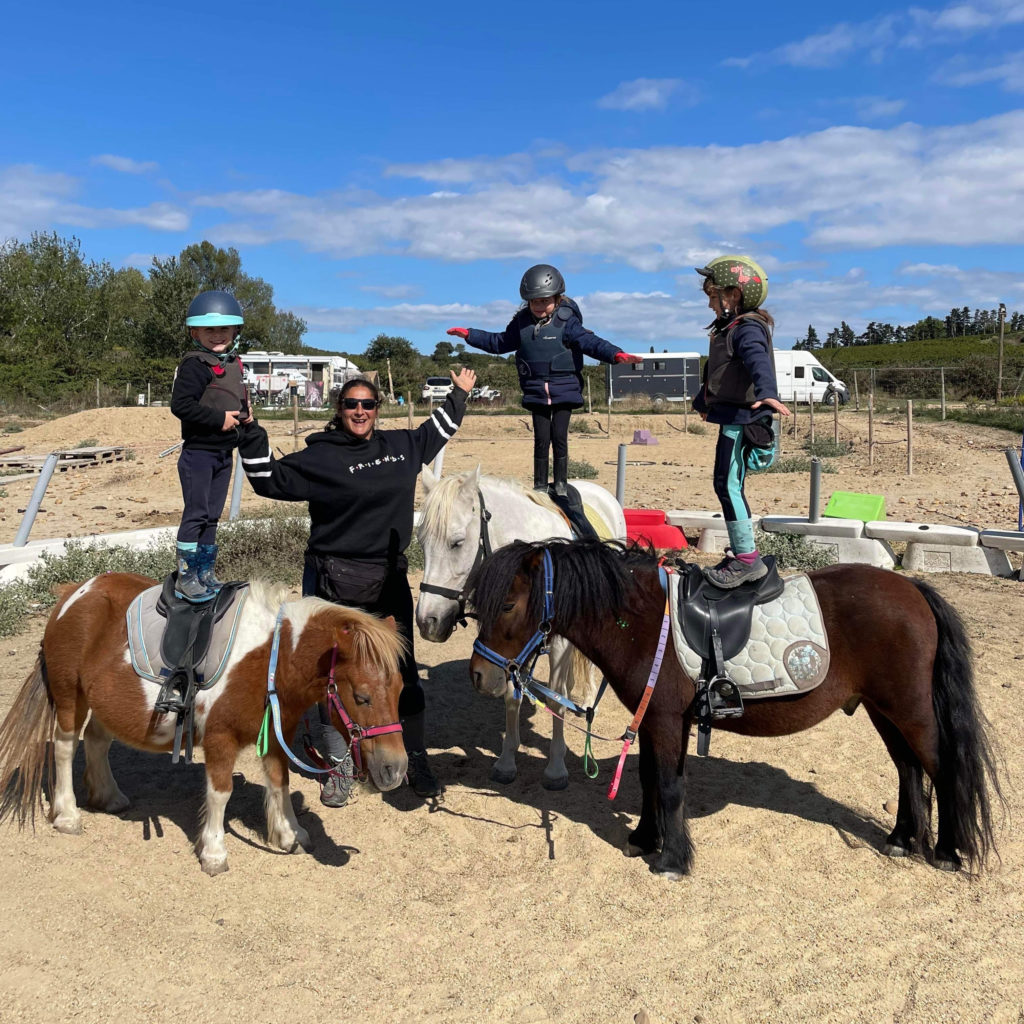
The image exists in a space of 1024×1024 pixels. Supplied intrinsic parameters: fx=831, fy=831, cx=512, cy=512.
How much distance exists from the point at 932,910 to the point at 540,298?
4.18 metres

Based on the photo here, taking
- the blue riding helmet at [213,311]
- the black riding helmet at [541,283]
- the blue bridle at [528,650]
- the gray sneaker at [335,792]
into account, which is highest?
the black riding helmet at [541,283]

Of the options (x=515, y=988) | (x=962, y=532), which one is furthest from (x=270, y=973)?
(x=962, y=532)

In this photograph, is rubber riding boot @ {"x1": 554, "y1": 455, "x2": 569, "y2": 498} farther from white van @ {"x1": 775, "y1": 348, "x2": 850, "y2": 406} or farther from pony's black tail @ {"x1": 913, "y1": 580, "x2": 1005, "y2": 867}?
white van @ {"x1": 775, "y1": 348, "x2": 850, "y2": 406}

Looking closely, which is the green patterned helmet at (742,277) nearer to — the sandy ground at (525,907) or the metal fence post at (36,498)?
the sandy ground at (525,907)

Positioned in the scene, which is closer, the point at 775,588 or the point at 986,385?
the point at 775,588

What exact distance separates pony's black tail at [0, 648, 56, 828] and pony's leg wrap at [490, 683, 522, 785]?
251cm

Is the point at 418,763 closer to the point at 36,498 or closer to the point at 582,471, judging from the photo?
the point at 36,498

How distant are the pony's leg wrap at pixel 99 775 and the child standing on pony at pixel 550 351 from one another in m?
3.05

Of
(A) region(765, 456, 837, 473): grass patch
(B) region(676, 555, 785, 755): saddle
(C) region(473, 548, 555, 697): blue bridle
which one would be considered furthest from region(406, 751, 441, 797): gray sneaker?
(A) region(765, 456, 837, 473): grass patch

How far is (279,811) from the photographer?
4.17 meters

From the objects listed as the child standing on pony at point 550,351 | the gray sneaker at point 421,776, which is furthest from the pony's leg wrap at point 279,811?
the child standing on pony at point 550,351

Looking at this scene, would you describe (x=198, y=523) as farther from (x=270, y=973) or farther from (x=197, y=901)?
(x=270, y=973)

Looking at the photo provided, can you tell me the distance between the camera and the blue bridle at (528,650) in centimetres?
383

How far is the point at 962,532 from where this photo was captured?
9797 mm
